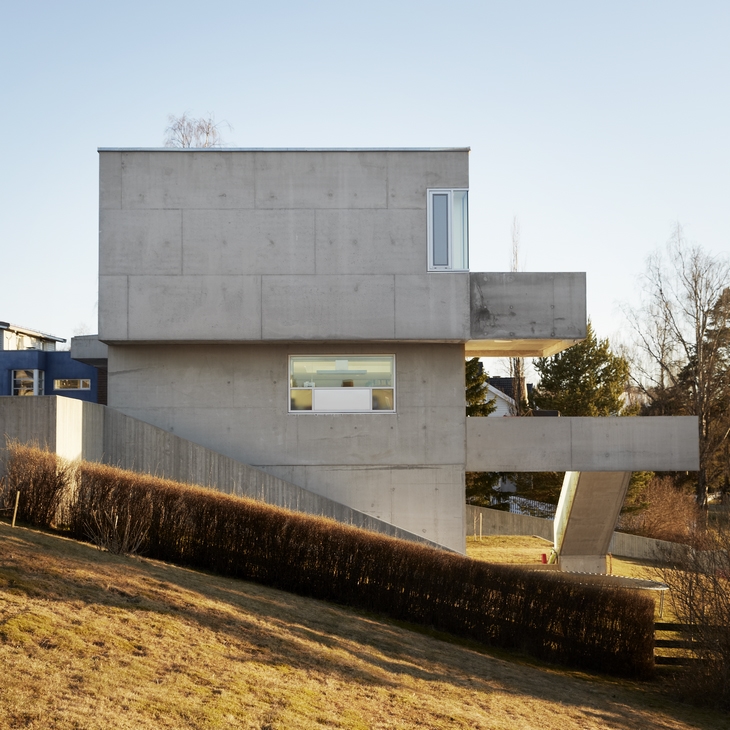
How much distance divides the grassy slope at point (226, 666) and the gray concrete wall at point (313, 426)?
20.0ft

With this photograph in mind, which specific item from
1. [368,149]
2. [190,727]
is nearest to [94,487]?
[190,727]

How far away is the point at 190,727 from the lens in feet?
21.1

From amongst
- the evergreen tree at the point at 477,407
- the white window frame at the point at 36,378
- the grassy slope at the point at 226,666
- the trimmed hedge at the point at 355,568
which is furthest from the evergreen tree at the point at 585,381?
the grassy slope at the point at 226,666

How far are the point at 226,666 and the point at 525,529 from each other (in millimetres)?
28521

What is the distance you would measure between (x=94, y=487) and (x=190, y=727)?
6.60 m

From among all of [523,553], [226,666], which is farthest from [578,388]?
[226,666]

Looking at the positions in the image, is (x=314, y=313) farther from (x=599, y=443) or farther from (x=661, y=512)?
(x=661, y=512)

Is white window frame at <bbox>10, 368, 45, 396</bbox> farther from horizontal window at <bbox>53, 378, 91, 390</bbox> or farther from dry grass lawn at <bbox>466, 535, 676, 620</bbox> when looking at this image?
dry grass lawn at <bbox>466, 535, 676, 620</bbox>

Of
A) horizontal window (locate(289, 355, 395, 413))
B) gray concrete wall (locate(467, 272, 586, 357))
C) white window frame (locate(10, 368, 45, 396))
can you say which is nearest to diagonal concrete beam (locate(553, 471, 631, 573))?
gray concrete wall (locate(467, 272, 586, 357))

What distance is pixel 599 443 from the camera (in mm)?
19141

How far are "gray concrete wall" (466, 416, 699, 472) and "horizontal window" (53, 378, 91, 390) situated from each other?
1911cm

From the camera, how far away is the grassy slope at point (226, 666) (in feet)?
21.9

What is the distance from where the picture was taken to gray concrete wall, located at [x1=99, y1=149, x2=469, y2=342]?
1853 centimetres

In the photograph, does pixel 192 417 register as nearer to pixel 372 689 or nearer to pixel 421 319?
pixel 421 319
